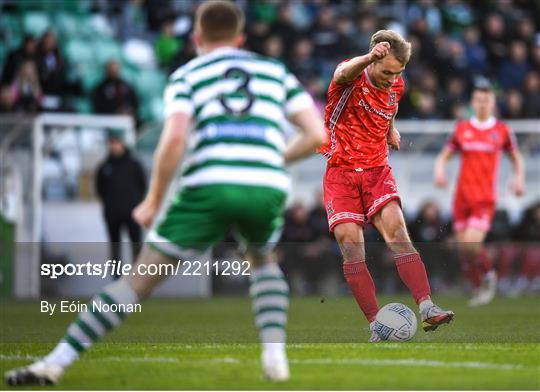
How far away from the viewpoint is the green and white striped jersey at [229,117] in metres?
6.34

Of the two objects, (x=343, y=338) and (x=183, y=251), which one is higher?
(x=183, y=251)

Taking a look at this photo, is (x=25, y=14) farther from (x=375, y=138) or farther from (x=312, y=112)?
(x=312, y=112)

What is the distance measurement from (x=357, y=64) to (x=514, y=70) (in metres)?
14.6

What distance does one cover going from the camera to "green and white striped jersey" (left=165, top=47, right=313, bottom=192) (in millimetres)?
6344

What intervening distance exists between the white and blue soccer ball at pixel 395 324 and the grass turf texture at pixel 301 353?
9 centimetres

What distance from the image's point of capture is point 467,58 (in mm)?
23141

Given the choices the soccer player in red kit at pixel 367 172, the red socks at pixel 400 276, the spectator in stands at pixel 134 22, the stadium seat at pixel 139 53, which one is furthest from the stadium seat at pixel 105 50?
the red socks at pixel 400 276

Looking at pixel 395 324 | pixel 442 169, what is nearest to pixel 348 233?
pixel 395 324

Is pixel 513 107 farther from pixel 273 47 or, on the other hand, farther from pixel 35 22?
pixel 35 22

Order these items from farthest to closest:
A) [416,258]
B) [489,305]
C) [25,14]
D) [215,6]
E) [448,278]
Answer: [25,14]
[448,278]
[489,305]
[416,258]
[215,6]

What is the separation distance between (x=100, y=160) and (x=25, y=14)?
3.90 metres

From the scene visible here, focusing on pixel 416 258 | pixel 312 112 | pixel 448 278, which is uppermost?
pixel 312 112

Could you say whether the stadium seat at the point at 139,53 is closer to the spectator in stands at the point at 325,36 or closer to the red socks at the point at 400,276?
the spectator in stands at the point at 325,36

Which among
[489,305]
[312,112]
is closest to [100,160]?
[489,305]
